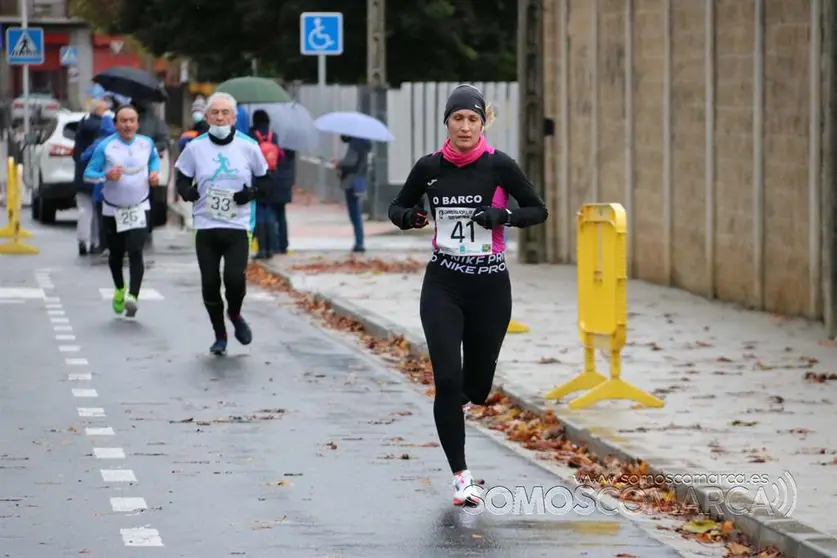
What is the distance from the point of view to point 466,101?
991 centimetres

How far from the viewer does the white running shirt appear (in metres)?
15.7

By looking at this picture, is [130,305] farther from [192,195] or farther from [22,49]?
[22,49]

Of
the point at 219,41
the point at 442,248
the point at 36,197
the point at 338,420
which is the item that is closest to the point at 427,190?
the point at 442,248

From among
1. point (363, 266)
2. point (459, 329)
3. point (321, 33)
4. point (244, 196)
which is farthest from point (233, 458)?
point (321, 33)

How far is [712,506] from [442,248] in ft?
5.54

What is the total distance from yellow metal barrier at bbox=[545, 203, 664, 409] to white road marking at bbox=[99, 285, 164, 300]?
326 inches

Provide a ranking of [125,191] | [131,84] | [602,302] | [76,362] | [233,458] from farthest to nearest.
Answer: [131,84], [125,191], [76,362], [602,302], [233,458]

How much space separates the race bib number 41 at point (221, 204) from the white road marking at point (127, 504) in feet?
20.1

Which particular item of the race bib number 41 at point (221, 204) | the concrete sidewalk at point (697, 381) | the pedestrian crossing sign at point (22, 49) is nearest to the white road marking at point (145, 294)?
the concrete sidewalk at point (697, 381)

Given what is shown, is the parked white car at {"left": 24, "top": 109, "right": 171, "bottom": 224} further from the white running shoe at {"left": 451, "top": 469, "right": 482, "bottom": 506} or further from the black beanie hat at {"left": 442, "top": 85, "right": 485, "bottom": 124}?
the white running shoe at {"left": 451, "top": 469, "right": 482, "bottom": 506}

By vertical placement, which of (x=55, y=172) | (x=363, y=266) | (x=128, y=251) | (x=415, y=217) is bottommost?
(x=363, y=266)

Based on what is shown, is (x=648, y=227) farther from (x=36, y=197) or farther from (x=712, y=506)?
(x=36, y=197)

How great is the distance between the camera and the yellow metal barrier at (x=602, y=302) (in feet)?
41.9

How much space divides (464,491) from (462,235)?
1168mm
